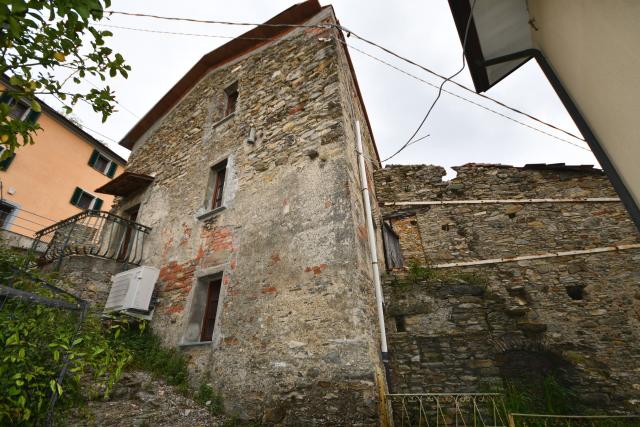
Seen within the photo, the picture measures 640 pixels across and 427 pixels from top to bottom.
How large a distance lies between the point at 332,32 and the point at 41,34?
204 inches

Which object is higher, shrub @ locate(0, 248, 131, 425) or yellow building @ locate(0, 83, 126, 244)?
yellow building @ locate(0, 83, 126, 244)

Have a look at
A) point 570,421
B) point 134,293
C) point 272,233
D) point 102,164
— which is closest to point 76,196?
point 102,164

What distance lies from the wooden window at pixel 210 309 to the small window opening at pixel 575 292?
662 centimetres

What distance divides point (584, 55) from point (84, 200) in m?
18.5

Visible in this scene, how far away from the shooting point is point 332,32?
6.14m

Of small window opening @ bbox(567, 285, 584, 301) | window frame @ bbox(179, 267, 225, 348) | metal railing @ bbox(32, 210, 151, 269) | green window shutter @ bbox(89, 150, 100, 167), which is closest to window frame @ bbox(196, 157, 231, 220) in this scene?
window frame @ bbox(179, 267, 225, 348)

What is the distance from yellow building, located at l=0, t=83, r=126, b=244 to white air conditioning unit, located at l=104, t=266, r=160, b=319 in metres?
9.26

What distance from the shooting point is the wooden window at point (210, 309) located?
5.11 meters

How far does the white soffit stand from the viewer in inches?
91.1

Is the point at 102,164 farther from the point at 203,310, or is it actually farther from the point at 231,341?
the point at 231,341

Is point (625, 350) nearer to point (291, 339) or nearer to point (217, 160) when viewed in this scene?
point (291, 339)

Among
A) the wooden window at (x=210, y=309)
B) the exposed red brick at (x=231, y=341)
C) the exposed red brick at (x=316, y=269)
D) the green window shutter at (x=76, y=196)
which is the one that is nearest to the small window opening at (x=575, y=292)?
the exposed red brick at (x=316, y=269)

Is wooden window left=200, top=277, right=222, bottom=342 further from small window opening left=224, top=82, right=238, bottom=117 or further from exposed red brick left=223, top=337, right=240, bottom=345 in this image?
small window opening left=224, top=82, right=238, bottom=117

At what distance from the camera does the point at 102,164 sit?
1597cm
